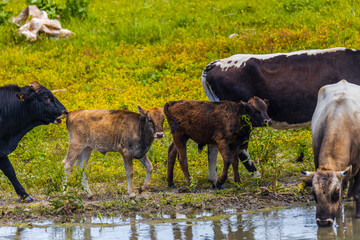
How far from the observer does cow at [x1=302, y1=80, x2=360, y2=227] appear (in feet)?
25.7

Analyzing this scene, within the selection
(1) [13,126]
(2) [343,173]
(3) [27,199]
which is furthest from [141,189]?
(2) [343,173]

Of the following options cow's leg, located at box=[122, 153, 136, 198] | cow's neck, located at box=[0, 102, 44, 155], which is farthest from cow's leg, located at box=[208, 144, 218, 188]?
cow's neck, located at box=[0, 102, 44, 155]

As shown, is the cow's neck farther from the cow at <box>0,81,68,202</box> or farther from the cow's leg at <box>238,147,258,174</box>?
the cow's leg at <box>238,147,258,174</box>

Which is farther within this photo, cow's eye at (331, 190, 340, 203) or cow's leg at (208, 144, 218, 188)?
cow's leg at (208, 144, 218, 188)

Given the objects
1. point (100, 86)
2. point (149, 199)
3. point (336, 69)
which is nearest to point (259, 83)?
point (336, 69)

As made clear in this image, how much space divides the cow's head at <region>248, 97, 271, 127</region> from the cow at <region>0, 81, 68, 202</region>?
323 centimetres

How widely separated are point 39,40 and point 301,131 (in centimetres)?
920

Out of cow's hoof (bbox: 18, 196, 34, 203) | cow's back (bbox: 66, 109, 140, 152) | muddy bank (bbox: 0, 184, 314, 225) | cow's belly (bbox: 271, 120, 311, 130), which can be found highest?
cow's back (bbox: 66, 109, 140, 152)

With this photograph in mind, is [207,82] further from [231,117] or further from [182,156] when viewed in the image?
[182,156]

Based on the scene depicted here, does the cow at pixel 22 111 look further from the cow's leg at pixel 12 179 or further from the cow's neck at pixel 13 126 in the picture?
the cow's leg at pixel 12 179

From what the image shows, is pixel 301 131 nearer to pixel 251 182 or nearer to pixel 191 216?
pixel 251 182

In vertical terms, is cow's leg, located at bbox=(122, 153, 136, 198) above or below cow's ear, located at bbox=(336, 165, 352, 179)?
below

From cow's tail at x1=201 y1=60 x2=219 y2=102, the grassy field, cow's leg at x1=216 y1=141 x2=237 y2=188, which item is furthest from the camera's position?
cow's tail at x1=201 y1=60 x2=219 y2=102

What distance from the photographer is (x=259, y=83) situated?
1165 centimetres
